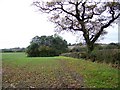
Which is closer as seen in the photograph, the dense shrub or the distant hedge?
the distant hedge

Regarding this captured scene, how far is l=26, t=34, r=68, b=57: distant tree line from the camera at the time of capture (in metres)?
29.8

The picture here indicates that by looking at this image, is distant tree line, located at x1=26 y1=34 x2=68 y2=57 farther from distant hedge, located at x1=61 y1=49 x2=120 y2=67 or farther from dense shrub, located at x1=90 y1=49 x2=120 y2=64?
dense shrub, located at x1=90 y1=49 x2=120 y2=64

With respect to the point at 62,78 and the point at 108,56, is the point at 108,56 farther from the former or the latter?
the point at 62,78

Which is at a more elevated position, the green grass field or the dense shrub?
the dense shrub

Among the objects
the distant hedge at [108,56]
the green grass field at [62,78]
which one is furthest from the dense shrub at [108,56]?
the green grass field at [62,78]

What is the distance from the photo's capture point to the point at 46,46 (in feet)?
108

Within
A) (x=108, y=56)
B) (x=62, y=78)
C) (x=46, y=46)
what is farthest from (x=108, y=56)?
(x=46, y=46)

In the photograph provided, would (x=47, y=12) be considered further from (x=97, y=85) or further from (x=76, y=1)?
(x=97, y=85)

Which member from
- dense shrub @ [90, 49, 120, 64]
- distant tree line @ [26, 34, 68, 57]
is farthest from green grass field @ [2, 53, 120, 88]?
distant tree line @ [26, 34, 68, 57]

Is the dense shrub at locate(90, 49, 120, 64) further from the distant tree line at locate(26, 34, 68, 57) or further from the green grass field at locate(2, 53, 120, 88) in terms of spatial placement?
the distant tree line at locate(26, 34, 68, 57)

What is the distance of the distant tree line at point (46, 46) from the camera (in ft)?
97.7

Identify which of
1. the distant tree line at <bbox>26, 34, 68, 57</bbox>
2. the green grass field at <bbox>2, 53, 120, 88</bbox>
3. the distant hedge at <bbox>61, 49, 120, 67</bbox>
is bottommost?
the green grass field at <bbox>2, 53, 120, 88</bbox>

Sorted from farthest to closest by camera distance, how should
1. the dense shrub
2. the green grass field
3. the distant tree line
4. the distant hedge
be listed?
the distant tree line, the dense shrub, the distant hedge, the green grass field

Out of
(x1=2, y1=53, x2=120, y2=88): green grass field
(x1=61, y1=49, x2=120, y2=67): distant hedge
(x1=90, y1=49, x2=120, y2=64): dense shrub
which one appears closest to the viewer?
(x1=2, y1=53, x2=120, y2=88): green grass field
